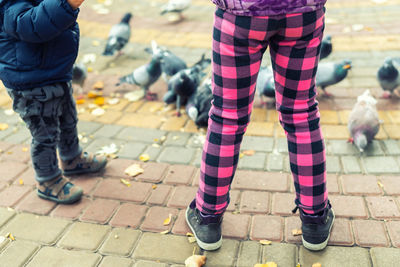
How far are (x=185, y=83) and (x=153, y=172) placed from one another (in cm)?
101

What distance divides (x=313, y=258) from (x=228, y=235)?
1.62 ft

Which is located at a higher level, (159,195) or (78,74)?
(78,74)

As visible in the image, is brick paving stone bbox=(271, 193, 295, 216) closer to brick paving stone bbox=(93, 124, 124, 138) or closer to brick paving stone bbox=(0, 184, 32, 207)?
brick paving stone bbox=(93, 124, 124, 138)

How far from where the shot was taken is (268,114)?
3.73 m

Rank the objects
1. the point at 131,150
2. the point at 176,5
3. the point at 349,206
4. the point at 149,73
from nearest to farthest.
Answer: the point at 349,206 → the point at 131,150 → the point at 149,73 → the point at 176,5

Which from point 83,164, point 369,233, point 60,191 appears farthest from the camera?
point 83,164

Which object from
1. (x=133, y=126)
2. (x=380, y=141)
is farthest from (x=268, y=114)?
(x=133, y=126)

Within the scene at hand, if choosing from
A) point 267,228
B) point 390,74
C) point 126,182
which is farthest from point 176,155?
point 390,74

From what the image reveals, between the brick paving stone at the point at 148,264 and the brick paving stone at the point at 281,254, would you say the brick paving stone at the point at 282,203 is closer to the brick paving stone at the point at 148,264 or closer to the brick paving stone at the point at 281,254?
the brick paving stone at the point at 281,254

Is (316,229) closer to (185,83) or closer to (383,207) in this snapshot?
(383,207)

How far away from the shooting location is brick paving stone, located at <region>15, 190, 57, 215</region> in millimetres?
2602

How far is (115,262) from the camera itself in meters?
2.19

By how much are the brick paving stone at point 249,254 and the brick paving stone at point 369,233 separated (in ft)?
1.89

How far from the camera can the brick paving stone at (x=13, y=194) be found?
2.67 m
